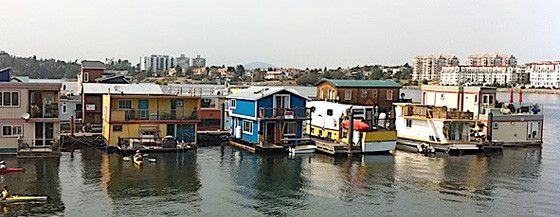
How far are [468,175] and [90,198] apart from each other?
65.9 feet

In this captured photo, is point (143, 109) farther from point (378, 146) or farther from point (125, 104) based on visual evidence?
point (378, 146)

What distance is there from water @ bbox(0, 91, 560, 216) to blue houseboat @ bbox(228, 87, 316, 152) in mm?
1662

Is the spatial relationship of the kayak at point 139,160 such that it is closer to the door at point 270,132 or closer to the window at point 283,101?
the door at point 270,132

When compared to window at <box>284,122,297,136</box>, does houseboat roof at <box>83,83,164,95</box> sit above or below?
above

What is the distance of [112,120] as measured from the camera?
36.0 meters

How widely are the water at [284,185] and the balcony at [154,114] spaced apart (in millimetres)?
2512

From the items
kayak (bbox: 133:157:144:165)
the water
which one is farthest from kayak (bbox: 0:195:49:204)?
kayak (bbox: 133:157:144:165)

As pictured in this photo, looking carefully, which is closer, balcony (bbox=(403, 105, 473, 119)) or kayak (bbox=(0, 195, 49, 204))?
kayak (bbox=(0, 195, 49, 204))

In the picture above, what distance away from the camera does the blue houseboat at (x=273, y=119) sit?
125 ft

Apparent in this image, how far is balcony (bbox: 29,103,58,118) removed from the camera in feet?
104

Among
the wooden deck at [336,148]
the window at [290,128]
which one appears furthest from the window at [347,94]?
the window at [290,128]

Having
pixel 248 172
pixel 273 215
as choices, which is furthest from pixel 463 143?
pixel 273 215

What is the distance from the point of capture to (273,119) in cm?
3791

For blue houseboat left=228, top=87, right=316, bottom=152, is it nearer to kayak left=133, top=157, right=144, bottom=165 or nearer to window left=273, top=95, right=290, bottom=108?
window left=273, top=95, right=290, bottom=108
